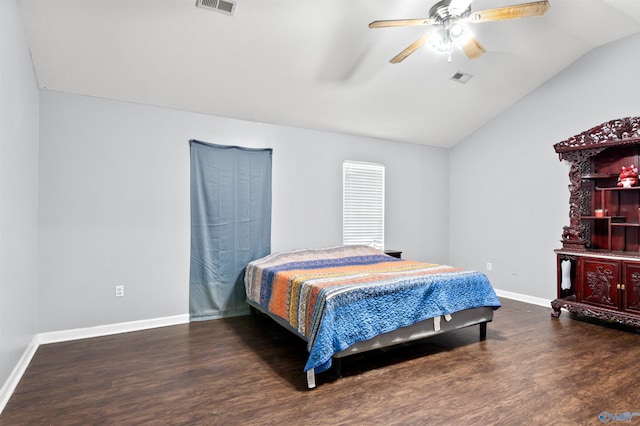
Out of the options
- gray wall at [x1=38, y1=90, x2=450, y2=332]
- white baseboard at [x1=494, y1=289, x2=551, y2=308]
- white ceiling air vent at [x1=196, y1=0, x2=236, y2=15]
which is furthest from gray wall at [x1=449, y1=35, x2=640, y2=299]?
white ceiling air vent at [x1=196, y1=0, x2=236, y2=15]

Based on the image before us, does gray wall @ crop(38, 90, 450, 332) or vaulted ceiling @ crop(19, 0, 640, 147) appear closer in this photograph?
vaulted ceiling @ crop(19, 0, 640, 147)

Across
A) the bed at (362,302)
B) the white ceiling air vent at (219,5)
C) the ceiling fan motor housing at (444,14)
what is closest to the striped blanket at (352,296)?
the bed at (362,302)

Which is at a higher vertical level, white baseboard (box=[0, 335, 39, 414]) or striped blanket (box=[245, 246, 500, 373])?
striped blanket (box=[245, 246, 500, 373])

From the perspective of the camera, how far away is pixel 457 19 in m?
2.58

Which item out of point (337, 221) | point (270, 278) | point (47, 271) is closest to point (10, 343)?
point (47, 271)

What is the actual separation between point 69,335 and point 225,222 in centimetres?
188

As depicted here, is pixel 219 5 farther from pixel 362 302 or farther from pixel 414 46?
pixel 362 302

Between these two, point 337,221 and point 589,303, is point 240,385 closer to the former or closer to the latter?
point 337,221

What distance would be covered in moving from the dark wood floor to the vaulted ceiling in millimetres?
2593

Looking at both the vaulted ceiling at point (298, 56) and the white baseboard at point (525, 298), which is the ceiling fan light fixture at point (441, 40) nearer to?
the vaulted ceiling at point (298, 56)

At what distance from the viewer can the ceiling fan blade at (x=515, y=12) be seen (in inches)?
89.3

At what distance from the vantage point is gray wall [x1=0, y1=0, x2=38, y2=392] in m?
2.28

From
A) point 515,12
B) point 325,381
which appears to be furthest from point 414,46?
point 325,381

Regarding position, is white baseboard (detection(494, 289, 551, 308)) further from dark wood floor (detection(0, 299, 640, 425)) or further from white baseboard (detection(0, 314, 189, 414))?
white baseboard (detection(0, 314, 189, 414))
